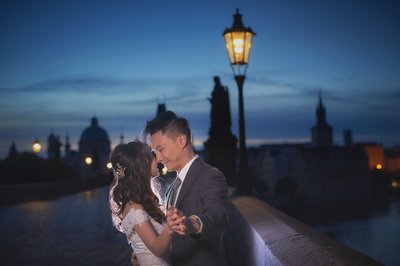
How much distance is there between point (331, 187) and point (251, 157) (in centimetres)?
2110

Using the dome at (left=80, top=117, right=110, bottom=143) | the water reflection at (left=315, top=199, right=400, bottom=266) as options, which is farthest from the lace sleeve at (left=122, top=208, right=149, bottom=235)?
the dome at (left=80, top=117, right=110, bottom=143)

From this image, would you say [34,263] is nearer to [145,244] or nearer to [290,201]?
[145,244]

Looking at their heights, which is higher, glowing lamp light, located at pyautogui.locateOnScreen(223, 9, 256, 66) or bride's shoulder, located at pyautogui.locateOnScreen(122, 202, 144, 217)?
glowing lamp light, located at pyautogui.locateOnScreen(223, 9, 256, 66)

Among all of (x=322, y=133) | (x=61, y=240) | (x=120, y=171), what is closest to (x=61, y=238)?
(x=61, y=240)

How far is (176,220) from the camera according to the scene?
2.62 metres

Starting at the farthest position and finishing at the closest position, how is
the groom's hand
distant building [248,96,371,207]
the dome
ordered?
the dome → distant building [248,96,371,207] → the groom's hand

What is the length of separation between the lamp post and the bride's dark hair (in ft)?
21.2

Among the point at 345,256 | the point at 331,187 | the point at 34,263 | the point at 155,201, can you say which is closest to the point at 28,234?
the point at 34,263

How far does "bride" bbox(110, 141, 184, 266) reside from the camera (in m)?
3.53

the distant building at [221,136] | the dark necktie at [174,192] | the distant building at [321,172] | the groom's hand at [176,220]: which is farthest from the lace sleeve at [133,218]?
the distant building at [321,172]

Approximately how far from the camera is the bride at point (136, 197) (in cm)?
353

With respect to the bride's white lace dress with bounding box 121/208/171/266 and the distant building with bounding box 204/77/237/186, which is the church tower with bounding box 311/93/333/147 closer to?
the distant building with bounding box 204/77/237/186

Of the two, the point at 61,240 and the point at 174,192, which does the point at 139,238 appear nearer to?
the point at 174,192

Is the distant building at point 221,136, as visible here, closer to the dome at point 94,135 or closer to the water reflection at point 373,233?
the water reflection at point 373,233
